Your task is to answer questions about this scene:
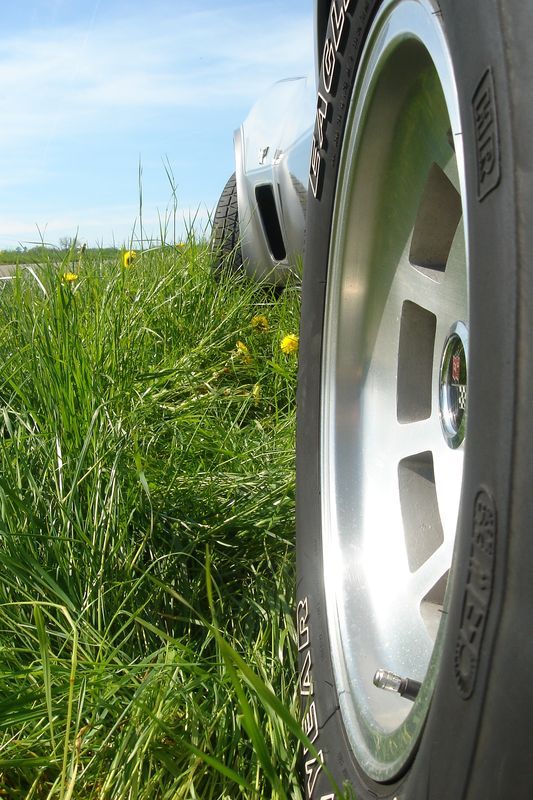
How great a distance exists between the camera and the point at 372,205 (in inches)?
53.3

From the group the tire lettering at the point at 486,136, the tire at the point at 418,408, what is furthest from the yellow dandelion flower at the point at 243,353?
the tire lettering at the point at 486,136

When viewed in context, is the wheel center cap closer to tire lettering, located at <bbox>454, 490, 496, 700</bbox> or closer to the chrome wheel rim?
the chrome wheel rim

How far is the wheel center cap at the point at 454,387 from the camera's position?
118cm

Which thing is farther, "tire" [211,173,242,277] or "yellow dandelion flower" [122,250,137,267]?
"tire" [211,173,242,277]

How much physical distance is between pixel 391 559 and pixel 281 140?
6.30 ft

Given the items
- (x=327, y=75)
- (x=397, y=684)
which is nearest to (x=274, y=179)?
(x=327, y=75)

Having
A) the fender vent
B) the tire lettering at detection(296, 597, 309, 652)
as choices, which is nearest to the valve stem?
the tire lettering at detection(296, 597, 309, 652)

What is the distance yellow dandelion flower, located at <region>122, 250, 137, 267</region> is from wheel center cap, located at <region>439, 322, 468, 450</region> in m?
1.72

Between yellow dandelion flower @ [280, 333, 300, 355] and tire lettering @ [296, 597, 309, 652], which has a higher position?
yellow dandelion flower @ [280, 333, 300, 355]

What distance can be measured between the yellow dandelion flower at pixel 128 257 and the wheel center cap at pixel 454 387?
172 cm

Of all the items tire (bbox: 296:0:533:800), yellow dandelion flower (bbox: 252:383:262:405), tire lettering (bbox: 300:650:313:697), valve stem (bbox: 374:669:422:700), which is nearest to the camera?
tire (bbox: 296:0:533:800)

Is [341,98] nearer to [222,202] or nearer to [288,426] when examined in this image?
[288,426]

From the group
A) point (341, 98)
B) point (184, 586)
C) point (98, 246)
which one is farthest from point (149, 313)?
point (341, 98)

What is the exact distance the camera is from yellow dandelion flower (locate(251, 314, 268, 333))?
2.95 metres
